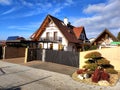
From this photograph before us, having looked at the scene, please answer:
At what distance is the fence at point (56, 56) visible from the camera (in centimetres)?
1630

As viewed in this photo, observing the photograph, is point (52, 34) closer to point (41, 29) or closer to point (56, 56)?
point (41, 29)

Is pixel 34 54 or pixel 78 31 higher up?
pixel 78 31

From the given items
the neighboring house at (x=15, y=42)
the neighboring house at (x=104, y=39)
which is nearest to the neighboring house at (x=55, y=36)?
the neighboring house at (x=15, y=42)

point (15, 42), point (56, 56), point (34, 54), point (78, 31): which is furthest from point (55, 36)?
point (56, 56)

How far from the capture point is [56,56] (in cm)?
1838

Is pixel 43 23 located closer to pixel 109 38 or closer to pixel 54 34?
pixel 54 34

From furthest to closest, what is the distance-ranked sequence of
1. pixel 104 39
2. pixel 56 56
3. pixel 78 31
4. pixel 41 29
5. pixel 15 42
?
pixel 78 31 < pixel 41 29 < pixel 15 42 < pixel 104 39 < pixel 56 56

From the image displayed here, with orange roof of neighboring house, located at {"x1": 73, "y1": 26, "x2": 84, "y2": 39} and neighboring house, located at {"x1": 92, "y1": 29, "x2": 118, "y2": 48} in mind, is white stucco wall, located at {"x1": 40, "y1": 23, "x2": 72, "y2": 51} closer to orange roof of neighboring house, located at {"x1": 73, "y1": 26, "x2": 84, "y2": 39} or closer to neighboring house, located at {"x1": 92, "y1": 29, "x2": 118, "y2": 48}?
orange roof of neighboring house, located at {"x1": 73, "y1": 26, "x2": 84, "y2": 39}

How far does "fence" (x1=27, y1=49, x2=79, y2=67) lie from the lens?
16295 mm

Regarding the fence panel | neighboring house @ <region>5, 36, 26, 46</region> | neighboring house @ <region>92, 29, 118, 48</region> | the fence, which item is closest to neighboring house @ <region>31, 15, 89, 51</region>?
neighboring house @ <region>5, 36, 26, 46</region>

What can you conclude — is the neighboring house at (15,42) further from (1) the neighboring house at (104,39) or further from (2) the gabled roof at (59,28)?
(1) the neighboring house at (104,39)

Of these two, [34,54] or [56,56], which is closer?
[56,56]

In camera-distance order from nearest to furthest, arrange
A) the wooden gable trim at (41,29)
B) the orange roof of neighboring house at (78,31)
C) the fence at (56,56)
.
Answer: the fence at (56,56) < the wooden gable trim at (41,29) < the orange roof of neighboring house at (78,31)

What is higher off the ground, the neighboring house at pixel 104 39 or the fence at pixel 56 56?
the neighboring house at pixel 104 39
